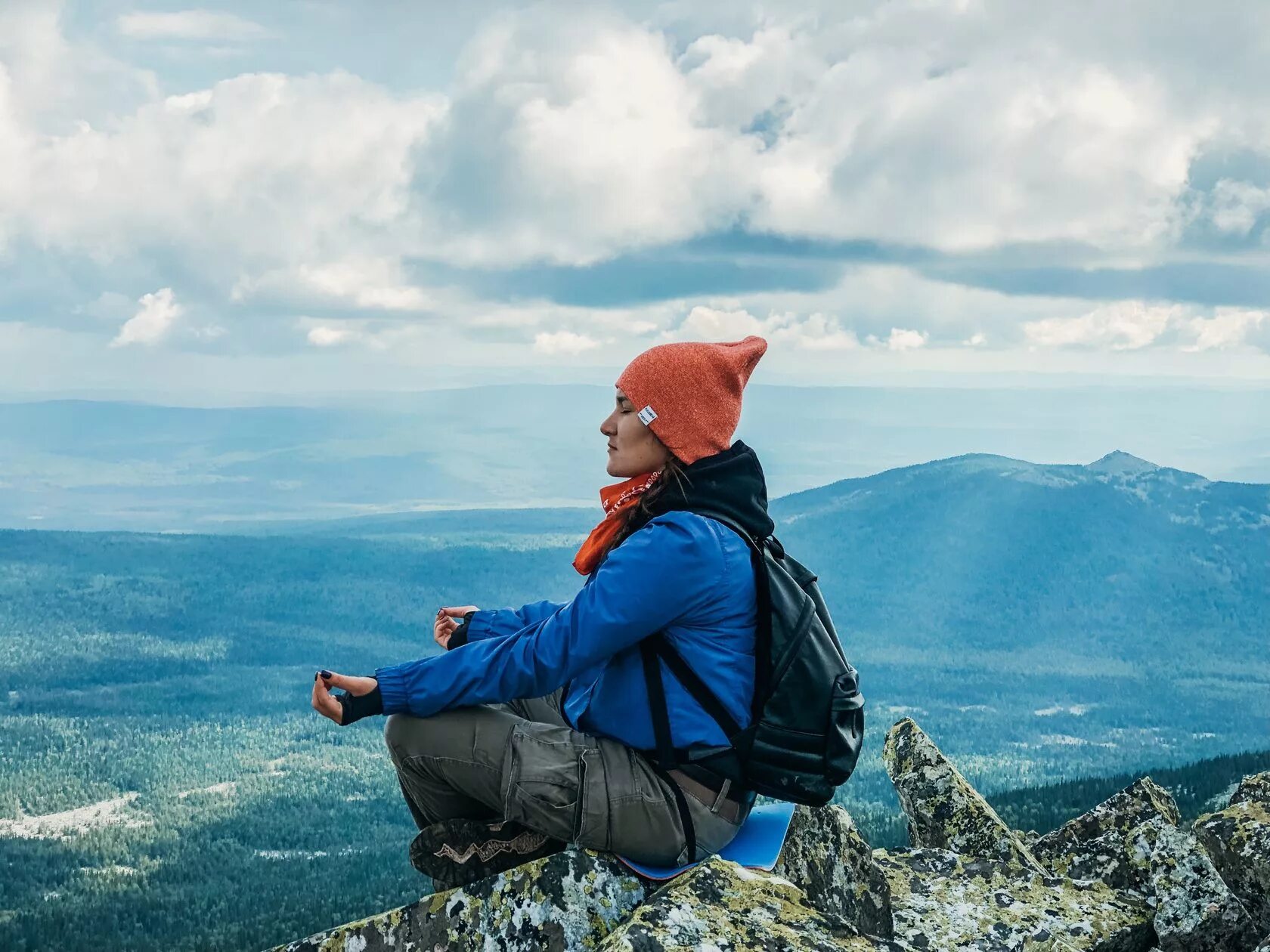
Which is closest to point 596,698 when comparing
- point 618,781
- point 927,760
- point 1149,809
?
point 618,781

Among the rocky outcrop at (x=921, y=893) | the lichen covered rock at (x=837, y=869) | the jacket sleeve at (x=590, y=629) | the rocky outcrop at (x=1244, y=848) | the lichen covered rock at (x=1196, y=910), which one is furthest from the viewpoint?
the rocky outcrop at (x=1244, y=848)

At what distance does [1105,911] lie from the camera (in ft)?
34.4

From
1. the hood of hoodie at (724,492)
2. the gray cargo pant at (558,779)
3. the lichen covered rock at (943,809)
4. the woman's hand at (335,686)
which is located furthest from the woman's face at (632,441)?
the lichen covered rock at (943,809)

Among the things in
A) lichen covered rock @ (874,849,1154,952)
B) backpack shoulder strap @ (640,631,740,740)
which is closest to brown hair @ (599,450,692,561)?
backpack shoulder strap @ (640,631,740,740)

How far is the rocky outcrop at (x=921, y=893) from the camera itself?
22.6ft

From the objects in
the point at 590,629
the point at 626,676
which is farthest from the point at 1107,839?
the point at 590,629

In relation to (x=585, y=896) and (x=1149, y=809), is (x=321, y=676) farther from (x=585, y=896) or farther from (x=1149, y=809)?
(x=1149, y=809)

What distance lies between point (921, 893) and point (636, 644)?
166 inches

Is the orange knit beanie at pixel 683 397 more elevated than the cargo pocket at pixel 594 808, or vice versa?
the orange knit beanie at pixel 683 397

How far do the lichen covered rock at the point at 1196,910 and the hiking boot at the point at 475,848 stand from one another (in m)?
4.66

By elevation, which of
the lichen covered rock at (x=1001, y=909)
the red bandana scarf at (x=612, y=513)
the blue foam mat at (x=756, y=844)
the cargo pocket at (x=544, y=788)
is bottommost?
the lichen covered rock at (x=1001, y=909)

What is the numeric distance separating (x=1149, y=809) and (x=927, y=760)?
81.3 inches

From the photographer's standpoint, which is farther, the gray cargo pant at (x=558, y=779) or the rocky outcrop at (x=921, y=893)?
the gray cargo pant at (x=558, y=779)

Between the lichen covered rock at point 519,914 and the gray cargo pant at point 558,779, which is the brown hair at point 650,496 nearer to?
the gray cargo pant at point 558,779
